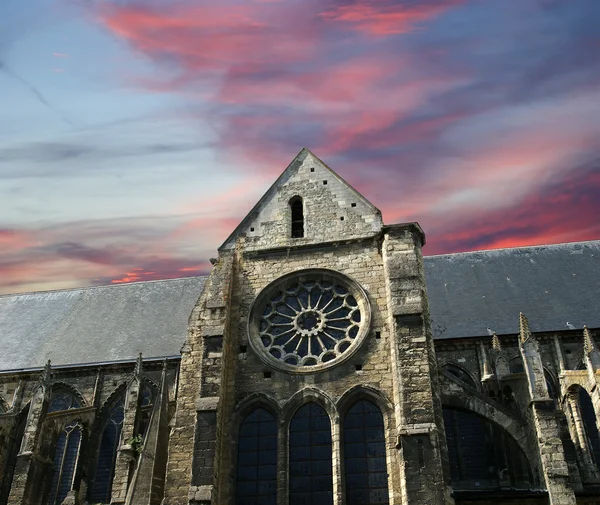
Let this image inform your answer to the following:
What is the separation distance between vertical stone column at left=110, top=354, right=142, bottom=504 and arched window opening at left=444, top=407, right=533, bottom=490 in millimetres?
7295

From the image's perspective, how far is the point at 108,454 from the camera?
17969mm

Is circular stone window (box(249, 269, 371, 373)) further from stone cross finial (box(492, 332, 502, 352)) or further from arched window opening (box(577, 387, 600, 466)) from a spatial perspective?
arched window opening (box(577, 387, 600, 466))

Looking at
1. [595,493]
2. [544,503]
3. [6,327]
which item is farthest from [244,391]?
[6,327]

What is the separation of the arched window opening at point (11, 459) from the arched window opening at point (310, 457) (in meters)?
9.39

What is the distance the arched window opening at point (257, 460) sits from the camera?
12305 millimetres

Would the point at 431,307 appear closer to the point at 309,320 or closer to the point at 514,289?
the point at 514,289

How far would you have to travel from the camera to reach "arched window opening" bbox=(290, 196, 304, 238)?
50.6 ft

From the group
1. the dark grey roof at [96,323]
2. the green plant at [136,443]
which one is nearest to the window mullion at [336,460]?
the green plant at [136,443]

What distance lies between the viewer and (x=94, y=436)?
59.3ft

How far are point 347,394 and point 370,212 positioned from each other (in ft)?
14.2

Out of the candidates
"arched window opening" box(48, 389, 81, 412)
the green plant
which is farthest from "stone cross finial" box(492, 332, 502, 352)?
"arched window opening" box(48, 389, 81, 412)

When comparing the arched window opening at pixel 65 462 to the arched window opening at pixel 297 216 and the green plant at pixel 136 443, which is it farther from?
the arched window opening at pixel 297 216

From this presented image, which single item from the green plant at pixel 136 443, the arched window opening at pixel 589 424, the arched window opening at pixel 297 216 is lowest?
the green plant at pixel 136 443

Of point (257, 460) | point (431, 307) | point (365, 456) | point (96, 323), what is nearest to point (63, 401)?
point (96, 323)
